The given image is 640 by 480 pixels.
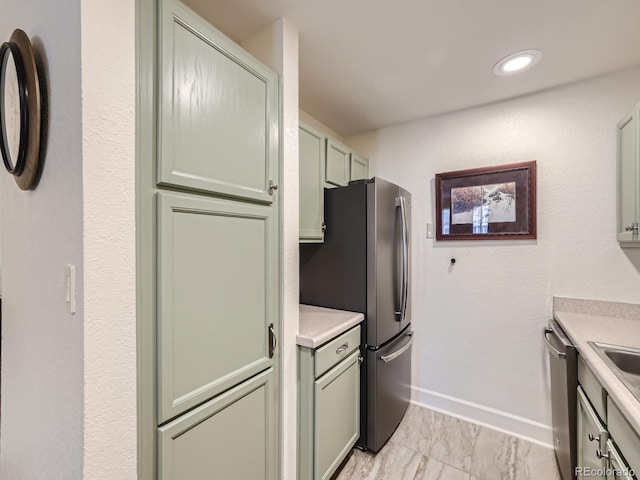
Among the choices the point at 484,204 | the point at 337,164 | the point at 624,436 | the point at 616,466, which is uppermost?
the point at 337,164

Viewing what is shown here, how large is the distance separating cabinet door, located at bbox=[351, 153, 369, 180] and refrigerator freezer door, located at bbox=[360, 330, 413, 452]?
1.33 m

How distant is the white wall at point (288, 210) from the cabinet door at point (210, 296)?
10cm

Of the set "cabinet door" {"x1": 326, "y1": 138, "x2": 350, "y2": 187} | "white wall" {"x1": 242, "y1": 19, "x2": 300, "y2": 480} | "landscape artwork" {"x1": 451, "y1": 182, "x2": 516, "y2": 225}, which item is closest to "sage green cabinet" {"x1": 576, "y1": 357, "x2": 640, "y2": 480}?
"landscape artwork" {"x1": 451, "y1": 182, "x2": 516, "y2": 225}

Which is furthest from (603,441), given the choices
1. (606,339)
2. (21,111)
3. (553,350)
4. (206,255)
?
(21,111)

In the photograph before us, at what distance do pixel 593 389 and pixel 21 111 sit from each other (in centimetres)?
229

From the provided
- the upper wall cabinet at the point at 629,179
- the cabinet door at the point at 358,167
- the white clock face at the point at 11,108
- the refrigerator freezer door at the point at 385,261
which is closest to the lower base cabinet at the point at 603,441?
the upper wall cabinet at the point at 629,179

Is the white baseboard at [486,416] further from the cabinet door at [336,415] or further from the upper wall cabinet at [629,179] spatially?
the upper wall cabinet at [629,179]

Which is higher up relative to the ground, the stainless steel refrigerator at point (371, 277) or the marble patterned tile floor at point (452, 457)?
the stainless steel refrigerator at point (371, 277)

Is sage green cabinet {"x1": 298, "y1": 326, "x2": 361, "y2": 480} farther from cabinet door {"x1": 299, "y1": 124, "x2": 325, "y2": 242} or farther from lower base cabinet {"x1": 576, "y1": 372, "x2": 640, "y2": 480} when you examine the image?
lower base cabinet {"x1": 576, "y1": 372, "x2": 640, "y2": 480}

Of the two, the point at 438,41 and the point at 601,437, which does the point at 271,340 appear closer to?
the point at 601,437

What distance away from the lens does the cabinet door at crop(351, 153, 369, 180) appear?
2309 mm

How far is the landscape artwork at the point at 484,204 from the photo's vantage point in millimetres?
1995

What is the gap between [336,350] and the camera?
1543 mm

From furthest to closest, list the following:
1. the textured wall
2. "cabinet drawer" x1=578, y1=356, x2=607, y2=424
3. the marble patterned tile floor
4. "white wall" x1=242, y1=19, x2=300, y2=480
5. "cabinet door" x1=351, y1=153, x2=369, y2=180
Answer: "cabinet door" x1=351, y1=153, x2=369, y2=180 < the marble patterned tile floor < "white wall" x1=242, y1=19, x2=300, y2=480 < "cabinet drawer" x1=578, y1=356, x2=607, y2=424 < the textured wall
